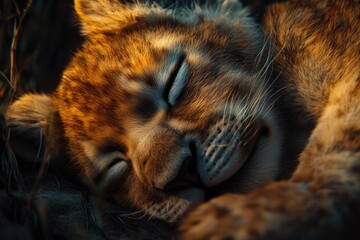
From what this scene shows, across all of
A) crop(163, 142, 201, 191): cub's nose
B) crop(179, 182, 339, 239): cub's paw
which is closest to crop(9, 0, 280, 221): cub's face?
crop(163, 142, 201, 191): cub's nose

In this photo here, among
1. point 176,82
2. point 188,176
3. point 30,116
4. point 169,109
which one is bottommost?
point 30,116

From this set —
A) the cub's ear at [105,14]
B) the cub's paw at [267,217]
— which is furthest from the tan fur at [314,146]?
the cub's ear at [105,14]

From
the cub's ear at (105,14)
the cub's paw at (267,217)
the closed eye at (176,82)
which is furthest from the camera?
the cub's ear at (105,14)

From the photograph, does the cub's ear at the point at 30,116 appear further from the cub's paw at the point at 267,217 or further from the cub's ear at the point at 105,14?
the cub's paw at the point at 267,217

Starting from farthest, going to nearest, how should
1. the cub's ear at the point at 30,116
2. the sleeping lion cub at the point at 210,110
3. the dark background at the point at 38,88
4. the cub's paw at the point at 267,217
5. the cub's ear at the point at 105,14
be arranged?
the cub's ear at the point at 105,14 < the cub's ear at the point at 30,116 < the dark background at the point at 38,88 < the sleeping lion cub at the point at 210,110 < the cub's paw at the point at 267,217

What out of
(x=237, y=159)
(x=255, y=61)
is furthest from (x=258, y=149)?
(x=255, y=61)

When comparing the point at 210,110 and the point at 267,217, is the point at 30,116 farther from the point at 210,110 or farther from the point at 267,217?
the point at 267,217

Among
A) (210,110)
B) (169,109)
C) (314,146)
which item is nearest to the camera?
(314,146)

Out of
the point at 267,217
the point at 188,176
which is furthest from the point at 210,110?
Result: the point at 267,217

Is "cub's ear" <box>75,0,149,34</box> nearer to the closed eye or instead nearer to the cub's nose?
the closed eye
